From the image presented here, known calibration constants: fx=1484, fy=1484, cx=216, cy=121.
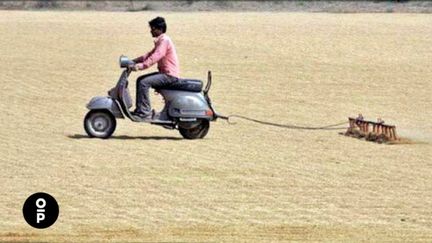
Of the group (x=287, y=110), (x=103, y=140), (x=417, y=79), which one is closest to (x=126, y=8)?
(x=417, y=79)

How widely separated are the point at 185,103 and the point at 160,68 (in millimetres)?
594

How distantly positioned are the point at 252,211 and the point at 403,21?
90.2ft

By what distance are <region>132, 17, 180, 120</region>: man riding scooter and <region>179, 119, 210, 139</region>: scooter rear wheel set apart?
645 mm

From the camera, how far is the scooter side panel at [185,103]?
20.0 metres

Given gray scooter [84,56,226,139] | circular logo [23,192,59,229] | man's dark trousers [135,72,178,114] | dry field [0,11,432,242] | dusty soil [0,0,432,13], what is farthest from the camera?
dusty soil [0,0,432,13]

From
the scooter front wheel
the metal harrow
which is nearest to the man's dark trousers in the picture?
the scooter front wheel

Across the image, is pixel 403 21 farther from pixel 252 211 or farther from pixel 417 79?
pixel 252 211

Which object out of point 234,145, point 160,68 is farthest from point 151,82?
point 234,145

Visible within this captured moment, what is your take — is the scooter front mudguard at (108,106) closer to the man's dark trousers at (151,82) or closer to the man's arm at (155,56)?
the man's dark trousers at (151,82)

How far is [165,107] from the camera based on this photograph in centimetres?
2019

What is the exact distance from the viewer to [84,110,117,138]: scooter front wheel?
20266mm

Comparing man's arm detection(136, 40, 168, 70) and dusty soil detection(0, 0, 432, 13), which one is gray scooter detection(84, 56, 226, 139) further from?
dusty soil detection(0, 0, 432, 13)

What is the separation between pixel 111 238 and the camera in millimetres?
13195

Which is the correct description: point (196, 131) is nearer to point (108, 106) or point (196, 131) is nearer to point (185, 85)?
point (185, 85)
